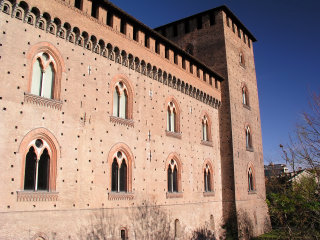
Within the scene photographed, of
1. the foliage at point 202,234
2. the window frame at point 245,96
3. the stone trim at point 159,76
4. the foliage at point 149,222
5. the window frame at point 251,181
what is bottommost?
the foliage at point 202,234

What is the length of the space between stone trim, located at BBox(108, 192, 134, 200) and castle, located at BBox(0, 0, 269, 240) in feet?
0.11

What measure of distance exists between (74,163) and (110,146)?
1610mm

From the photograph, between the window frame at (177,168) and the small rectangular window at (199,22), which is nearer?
the window frame at (177,168)

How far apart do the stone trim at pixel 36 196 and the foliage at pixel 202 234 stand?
7.68m

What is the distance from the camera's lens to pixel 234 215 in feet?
55.1

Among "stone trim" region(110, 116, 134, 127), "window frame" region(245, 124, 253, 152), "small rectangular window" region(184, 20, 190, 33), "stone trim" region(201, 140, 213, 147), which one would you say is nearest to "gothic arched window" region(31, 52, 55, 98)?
"stone trim" region(110, 116, 134, 127)

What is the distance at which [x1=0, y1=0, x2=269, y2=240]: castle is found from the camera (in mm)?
8547

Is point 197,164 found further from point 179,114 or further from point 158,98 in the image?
point 158,98

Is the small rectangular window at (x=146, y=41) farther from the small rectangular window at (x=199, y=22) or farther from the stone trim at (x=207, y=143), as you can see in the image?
the small rectangular window at (x=199, y=22)

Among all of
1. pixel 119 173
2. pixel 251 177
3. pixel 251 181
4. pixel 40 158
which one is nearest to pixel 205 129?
pixel 251 177

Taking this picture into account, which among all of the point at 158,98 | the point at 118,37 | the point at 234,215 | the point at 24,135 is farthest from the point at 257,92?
the point at 24,135

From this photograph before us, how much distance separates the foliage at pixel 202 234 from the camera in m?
14.6

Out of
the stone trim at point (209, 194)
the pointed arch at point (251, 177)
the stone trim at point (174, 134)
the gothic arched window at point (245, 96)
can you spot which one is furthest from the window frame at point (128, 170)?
the gothic arched window at point (245, 96)

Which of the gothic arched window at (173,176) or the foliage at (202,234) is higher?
the gothic arched window at (173,176)
